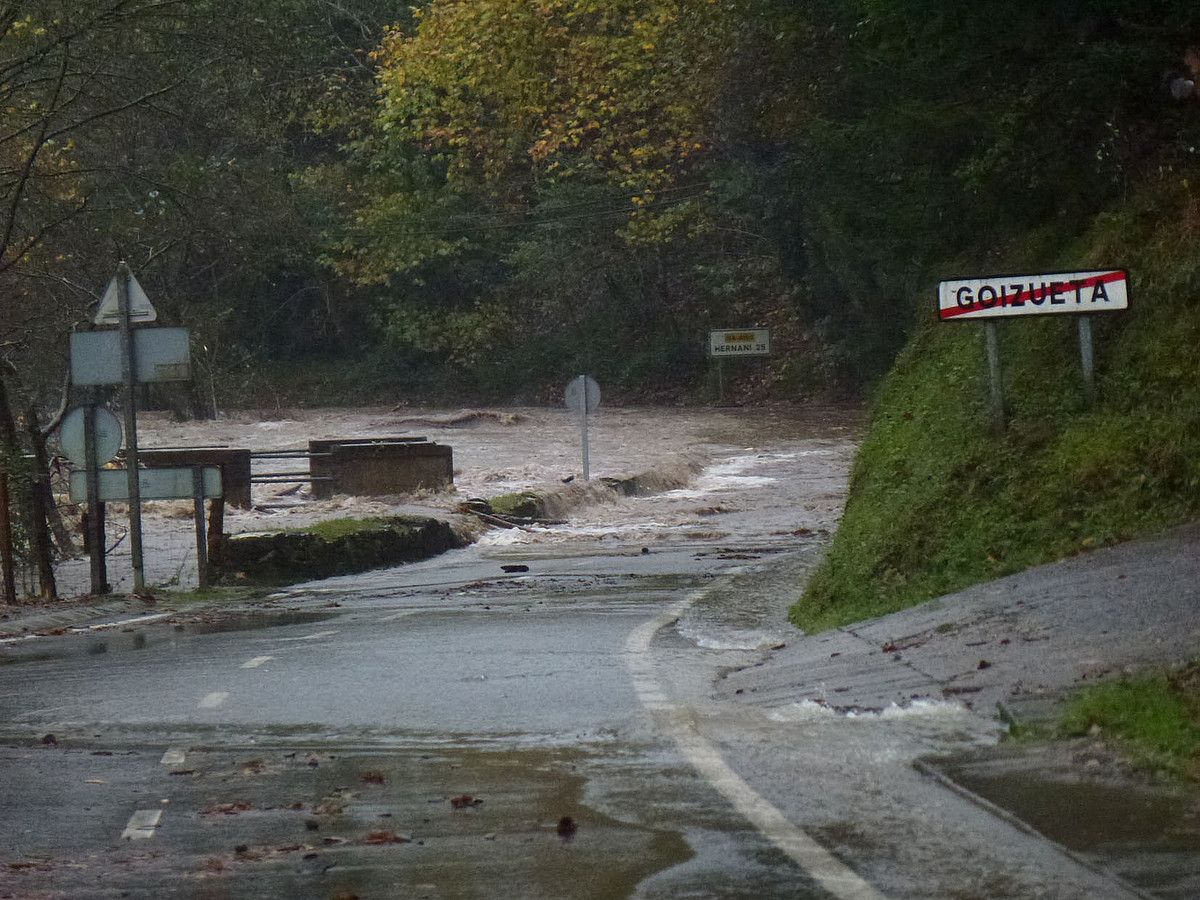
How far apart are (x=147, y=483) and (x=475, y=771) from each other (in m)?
12.2

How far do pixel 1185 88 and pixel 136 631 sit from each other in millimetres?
9562

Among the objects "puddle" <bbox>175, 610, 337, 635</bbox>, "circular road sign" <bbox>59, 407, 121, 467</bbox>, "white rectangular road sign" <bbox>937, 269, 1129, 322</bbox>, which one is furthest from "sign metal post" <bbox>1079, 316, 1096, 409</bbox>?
"circular road sign" <bbox>59, 407, 121, 467</bbox>

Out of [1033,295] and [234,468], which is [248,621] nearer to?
[1033,295]

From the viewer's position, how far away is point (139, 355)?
19406 mm

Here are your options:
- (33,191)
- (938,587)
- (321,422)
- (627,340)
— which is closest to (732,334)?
(627,340)

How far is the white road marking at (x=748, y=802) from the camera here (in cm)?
562

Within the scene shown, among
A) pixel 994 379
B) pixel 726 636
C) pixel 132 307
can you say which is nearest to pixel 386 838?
pixel 726 636

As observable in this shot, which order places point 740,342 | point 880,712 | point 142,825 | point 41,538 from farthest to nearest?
point 740,342
point 41,538
point 880,712
point 142,825

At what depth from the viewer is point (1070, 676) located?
8625mm

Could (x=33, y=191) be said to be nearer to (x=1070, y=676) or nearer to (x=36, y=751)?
(x=36, y=751)

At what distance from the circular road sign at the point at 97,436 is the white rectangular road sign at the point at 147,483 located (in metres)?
0.20

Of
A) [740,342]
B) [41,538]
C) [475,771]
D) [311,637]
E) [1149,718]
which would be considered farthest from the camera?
[740,342]

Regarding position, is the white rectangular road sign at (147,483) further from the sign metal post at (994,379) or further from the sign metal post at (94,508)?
the sign metal post at (994,379)

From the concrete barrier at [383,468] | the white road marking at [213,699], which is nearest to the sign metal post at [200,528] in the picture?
the white road marking at [213,699]
